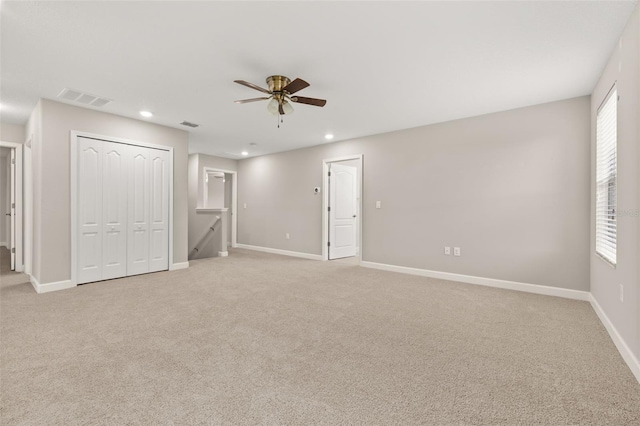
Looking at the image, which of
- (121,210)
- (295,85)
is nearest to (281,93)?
(295,85)

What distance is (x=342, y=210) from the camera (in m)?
6.55

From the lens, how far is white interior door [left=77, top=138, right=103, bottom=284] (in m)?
4.08

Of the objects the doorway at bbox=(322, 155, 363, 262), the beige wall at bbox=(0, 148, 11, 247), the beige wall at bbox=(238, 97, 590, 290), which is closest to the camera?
the beige wall at bbox=(238, 97, 590, 290)

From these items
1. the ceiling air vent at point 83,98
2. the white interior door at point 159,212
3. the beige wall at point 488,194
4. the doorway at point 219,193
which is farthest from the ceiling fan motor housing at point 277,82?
the doorway at point 219,193

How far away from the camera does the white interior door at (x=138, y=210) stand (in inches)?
180

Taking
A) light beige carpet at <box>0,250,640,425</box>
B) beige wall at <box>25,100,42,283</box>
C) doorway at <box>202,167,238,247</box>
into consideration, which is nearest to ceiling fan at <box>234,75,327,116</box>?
light beige carpet at <box>0,250,640,425</box>

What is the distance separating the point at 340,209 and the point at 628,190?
4716 mm

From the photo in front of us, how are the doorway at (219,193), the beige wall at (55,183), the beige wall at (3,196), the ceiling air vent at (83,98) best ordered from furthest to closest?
the doorway at (219,193) → the beige wall at (3,196) → the beige wall at (55,183) → the ceiling air vent at (83,98)

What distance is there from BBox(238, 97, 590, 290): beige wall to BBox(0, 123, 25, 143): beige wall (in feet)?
17.8

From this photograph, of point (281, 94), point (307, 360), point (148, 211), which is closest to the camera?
point (307, 360)

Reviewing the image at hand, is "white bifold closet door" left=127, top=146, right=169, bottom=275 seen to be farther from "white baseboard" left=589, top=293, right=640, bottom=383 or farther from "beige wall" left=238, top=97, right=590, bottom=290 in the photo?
"white baseboard" left=589, top=293, right=640, bottom=383

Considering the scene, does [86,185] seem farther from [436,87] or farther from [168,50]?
[436,87]

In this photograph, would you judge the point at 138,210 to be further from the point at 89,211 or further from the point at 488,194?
the point at 488,194

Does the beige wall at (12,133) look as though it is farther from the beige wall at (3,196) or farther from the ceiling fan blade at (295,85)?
the ceiling fan blade at (295,85)
